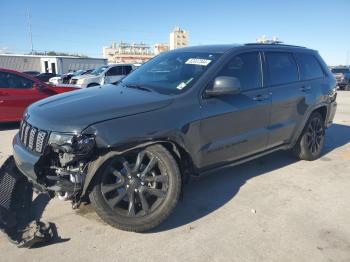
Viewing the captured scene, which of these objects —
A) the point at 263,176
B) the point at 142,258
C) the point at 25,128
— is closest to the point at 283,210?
the point at 263,176

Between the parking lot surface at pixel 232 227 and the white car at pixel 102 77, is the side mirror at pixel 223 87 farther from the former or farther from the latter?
the white car at pixel 102 77

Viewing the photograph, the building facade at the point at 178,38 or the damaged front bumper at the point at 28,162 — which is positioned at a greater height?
the building facade at the point at 178,38

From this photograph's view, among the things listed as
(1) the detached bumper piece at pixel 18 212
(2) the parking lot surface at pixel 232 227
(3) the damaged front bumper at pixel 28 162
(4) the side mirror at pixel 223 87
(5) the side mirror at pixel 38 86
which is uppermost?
(4) the side mirror at pixel 223 87

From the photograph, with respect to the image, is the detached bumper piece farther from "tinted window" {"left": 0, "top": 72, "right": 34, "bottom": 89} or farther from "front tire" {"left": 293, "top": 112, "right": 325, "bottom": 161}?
"tinted window" {"left": 0, "top": 72, "right": 34, "bottom": 89}

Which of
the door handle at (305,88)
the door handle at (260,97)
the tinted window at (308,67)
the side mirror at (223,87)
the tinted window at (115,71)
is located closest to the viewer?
the side mirror at (223,87)

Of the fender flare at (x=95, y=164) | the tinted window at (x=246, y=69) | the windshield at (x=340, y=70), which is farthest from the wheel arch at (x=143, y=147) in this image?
the windshield at (x=340, y=70)

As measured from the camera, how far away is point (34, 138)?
3279mm

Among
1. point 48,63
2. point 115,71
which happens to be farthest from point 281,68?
point 48,63

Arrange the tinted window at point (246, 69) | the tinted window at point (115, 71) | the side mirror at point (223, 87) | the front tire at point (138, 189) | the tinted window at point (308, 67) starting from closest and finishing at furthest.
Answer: the front tire at point (138, 189)
the side mirror at point (223, 87)
the tinted window at point (246, 69)
the tinted window at point (308, 67)
the tinted window at point (115, 71)

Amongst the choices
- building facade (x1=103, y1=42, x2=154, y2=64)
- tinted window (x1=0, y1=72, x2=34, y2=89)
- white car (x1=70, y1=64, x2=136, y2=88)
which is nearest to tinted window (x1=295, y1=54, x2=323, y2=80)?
tinted window (x1=0, y1=72, x2=34, y2=89)

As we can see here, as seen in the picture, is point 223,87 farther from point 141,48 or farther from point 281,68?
point 141,48

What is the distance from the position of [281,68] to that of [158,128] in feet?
8.13

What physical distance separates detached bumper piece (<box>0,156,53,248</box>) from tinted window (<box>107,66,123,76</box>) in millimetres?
13147

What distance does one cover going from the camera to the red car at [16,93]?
8336mm
